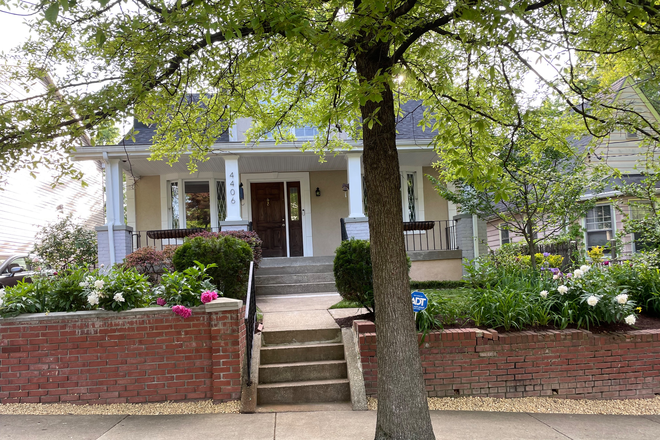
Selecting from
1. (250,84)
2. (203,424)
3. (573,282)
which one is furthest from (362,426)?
(250,84)

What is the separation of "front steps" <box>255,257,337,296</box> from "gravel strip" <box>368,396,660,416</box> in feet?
15.3

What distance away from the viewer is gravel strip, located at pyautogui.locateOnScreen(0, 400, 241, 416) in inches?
187

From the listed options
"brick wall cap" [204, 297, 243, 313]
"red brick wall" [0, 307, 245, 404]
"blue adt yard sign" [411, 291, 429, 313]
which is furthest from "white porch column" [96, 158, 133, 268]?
"blue adt yard sign" [411, 291, 429, 313]

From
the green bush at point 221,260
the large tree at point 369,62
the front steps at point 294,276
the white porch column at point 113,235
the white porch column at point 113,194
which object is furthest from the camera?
the white porch column at point 113,194

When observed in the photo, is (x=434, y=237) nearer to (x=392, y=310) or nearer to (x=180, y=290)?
(x=180, y=290)

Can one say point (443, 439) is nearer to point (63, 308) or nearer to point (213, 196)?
point (63, 308)

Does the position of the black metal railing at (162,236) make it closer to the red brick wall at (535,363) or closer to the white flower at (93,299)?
the white flower at (93,299)

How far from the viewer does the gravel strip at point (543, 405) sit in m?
4.96

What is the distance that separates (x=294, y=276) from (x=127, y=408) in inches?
210

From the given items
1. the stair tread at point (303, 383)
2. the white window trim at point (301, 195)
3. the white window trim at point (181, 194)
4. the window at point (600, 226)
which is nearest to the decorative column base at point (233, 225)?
the white window trim at point (181, 194)

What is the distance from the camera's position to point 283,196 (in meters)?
13.4

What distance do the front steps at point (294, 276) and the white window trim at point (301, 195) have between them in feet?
5.92

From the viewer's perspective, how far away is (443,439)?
4023 mm

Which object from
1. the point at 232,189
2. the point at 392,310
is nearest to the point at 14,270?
the point at 232,189
